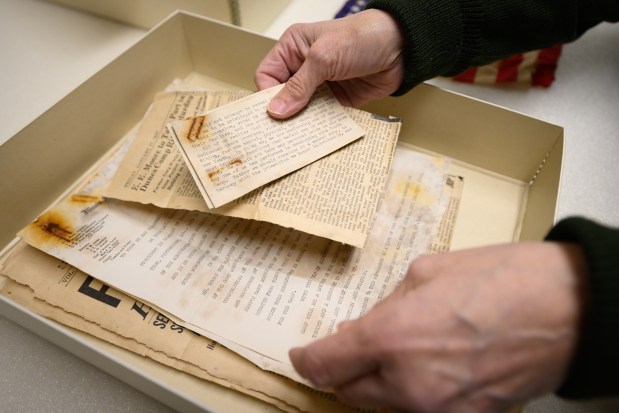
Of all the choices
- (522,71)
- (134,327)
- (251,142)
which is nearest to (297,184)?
(251,142)

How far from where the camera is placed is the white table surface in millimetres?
420

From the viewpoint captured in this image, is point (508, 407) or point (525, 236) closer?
point (508, 407)

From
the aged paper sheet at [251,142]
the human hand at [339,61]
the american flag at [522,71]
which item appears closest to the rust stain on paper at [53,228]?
the aged paper sheet at [251,142]

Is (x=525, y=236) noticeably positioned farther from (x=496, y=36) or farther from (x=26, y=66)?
(x=26, y=66)

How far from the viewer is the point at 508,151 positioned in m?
0.55

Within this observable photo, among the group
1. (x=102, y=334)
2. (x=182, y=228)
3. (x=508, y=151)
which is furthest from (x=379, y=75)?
(x=102, y=334)

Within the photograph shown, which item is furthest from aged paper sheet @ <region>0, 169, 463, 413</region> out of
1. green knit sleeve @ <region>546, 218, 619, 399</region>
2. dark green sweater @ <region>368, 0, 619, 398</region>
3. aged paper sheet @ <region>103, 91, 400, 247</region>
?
dark green sweater @ <region>368, 0, 619, 398</region>

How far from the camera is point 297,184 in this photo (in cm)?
45

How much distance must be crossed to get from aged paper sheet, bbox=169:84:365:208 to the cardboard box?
0.45ft

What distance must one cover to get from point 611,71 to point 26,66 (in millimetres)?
972

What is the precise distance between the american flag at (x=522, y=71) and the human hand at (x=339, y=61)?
23 cm

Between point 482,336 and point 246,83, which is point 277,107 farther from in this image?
point 482,336

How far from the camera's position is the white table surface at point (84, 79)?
420 millimetres

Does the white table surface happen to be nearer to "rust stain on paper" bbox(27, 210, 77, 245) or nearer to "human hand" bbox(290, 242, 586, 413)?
"rust stain on paper" bbox(27, 210, 77, 245)
